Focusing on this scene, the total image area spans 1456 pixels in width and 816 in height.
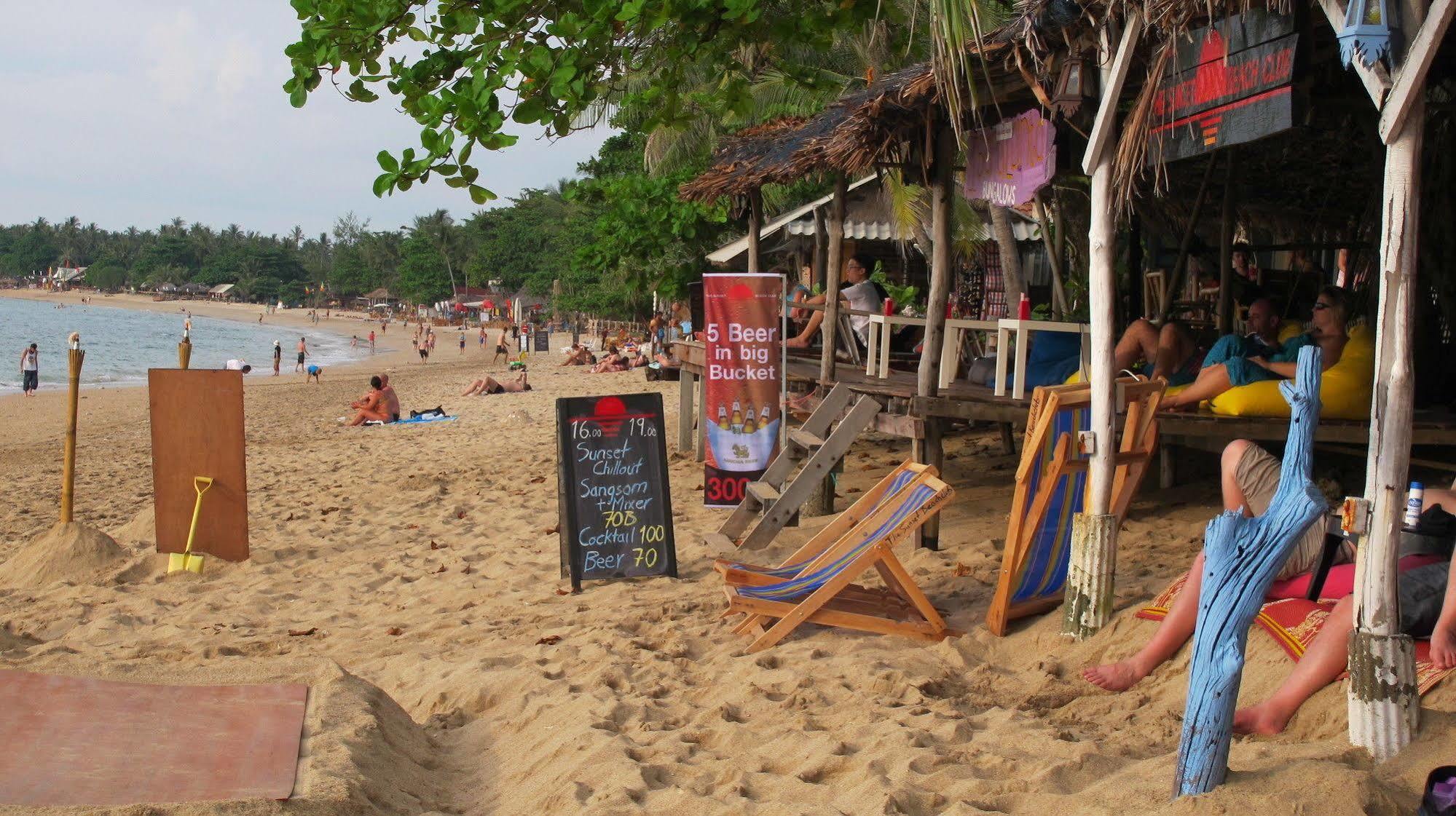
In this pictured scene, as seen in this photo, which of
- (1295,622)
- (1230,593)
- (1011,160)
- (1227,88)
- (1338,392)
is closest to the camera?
A: (1230,593)

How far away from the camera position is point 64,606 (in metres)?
6.54

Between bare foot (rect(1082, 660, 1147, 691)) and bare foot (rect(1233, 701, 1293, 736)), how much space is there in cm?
65

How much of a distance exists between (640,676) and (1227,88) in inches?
127

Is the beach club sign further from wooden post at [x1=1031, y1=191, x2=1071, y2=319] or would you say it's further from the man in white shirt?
wooden post at [x1=1031, y1=191, x2=1071, y2=319]

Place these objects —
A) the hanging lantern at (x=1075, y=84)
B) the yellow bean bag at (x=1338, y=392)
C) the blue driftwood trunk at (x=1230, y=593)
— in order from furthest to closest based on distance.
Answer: the yellow bean bag at (x=1338, y=392) < the hanging lantern at (x=1075, y=84) < the blue driftwood trunk at (x=1230, y=593)

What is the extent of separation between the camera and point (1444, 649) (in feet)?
11.2

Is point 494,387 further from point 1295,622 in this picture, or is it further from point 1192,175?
point 1295,622

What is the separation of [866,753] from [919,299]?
18.0 meters

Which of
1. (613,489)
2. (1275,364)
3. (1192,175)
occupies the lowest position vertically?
(613,489)

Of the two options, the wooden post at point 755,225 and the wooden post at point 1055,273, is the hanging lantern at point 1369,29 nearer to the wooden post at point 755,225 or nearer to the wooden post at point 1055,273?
the wooden post at point 1055,273

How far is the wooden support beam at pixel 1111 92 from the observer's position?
4.82m

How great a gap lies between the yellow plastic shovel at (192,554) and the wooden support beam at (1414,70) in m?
6.74

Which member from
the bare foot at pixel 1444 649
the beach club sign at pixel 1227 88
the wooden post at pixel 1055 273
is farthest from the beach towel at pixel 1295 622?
the wooden post at pixel 1055 273

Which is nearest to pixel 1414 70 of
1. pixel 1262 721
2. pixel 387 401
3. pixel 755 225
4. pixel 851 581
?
pixel 1262 721
